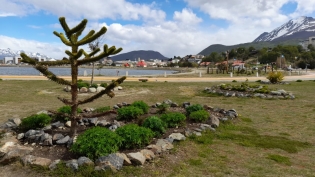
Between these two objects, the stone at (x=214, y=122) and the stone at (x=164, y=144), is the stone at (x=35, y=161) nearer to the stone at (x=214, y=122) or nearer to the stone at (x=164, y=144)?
the stone at (x=164, y=144)

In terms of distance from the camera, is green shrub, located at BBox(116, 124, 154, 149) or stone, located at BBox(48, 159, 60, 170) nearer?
stone, located at BBox(48, 159, 60, 170)

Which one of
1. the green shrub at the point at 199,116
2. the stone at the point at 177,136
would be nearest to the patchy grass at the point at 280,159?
the stone at the point at 177,136

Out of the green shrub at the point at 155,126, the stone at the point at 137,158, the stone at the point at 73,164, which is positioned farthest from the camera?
the green shrub at the point at 155,126

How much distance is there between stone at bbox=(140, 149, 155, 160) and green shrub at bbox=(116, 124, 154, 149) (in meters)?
0.42

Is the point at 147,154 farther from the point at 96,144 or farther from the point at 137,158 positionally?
the point at 96,144

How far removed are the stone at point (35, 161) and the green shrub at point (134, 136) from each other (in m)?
1.71

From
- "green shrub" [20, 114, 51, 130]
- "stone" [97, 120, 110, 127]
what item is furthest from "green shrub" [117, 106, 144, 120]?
"green shrub" [20, 114, 51, 130]

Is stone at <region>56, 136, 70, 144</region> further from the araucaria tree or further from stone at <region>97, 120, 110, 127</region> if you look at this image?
stone at <region>97, 120, 110, 127</region>

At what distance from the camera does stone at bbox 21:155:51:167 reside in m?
5.21

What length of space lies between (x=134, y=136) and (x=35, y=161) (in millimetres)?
2156

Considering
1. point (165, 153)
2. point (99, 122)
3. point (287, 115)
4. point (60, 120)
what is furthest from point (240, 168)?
point (287, 115)

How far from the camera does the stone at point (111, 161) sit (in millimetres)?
5043

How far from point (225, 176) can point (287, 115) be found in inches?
293

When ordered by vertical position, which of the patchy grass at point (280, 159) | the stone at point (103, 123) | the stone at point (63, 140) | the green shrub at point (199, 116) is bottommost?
the patchy grass at point (280, 159)
